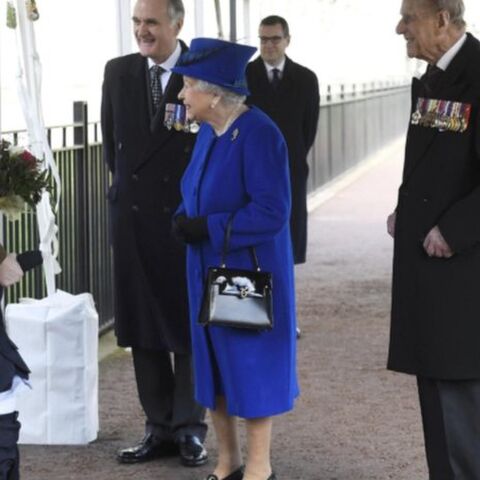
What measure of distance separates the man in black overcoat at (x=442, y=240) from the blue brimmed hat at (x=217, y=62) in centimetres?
67

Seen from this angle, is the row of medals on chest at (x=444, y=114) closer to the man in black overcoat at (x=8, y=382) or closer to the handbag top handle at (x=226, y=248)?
the handbag top handle at (x=226, y=248)

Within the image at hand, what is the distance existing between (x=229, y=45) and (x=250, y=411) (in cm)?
139

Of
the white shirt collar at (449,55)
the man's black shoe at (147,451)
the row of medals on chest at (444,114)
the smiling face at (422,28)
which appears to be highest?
the smiling face at (422,28)

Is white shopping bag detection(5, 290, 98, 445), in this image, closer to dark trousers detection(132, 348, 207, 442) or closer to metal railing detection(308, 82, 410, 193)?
dark trousers detection(132, 348, 207, 442)

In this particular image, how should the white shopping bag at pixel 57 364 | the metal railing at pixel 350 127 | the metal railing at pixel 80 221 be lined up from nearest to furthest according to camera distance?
the white shopping bag at pixel 57 364, the metal railing at pixel 80 221, the metal railing at pixel 350 127

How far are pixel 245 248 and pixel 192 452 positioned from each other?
1282mm

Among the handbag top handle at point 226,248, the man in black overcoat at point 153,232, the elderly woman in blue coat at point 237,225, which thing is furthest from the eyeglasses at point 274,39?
the handbag top handle at point 226,248

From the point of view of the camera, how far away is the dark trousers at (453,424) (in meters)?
5.09

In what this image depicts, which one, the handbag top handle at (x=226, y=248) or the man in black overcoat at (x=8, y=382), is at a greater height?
the handbag top handle at (x=226, y=248)

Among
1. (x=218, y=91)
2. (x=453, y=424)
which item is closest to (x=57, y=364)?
(x=218, y=91)

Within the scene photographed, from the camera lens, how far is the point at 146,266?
20.9 ft

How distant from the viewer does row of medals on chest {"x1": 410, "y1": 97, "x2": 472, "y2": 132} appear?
4.89 metres

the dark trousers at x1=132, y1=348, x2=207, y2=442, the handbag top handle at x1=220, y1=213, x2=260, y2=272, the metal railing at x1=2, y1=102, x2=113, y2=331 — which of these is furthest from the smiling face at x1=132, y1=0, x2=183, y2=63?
the metal railing at x1=2, y1=102, x2=113, y2=331

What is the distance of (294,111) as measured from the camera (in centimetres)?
944
